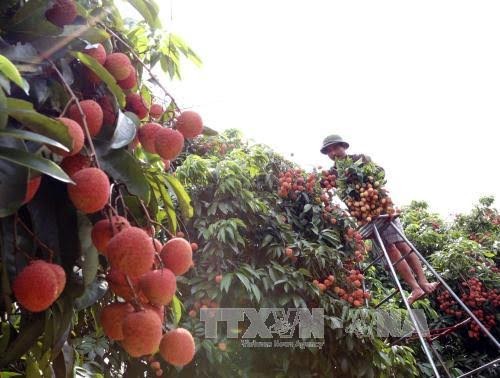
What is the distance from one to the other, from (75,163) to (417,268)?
2.66 metres

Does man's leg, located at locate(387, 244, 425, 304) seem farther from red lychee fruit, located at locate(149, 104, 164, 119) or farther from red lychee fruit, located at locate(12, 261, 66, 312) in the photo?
red lychee fruit, located at locate(12, 261, 66, 312)

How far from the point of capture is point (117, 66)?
0.64 m

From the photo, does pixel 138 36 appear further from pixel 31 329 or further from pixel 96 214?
pixel 31 329

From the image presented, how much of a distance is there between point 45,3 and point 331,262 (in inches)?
76.0

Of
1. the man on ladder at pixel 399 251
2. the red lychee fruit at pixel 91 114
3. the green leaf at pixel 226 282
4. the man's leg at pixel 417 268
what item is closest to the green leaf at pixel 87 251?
the red lychee fruit at pixel 91 114

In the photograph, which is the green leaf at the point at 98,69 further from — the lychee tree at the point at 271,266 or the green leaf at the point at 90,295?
the lychee tree at the point at 271,266

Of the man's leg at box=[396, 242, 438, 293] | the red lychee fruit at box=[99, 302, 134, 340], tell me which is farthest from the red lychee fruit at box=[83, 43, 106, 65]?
the man's leg at box=[396, 242, 438, 293]

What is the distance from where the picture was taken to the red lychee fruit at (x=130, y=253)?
46 cm

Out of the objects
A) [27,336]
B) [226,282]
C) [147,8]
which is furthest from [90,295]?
[226,282]

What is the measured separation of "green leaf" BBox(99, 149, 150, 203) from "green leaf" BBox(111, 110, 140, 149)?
0.06 ft

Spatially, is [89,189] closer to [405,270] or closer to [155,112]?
[155,112]

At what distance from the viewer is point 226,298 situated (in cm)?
203

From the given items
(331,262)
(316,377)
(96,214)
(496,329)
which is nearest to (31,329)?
(96,214)

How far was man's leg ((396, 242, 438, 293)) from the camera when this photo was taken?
2.73 meters
